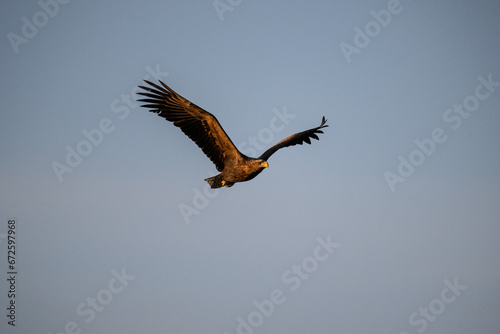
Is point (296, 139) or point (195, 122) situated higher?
point (195, 122)

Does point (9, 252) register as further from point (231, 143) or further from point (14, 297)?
point (231, 143)

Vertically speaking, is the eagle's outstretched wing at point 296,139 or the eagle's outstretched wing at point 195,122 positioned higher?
the eagle's outstretched wing at point 195,122

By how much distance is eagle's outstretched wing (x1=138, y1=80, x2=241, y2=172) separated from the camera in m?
14.6

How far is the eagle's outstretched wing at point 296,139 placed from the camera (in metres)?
16.0

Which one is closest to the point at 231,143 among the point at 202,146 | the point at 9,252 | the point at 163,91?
the point at 202,146

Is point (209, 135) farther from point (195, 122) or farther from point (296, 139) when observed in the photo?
point (296, 139)

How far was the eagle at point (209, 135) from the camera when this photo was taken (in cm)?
1465

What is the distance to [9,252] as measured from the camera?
18.3 meters

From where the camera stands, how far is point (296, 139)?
57.7ft

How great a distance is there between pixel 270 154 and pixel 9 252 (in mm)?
10254

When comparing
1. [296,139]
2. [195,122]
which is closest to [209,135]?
[195,122]

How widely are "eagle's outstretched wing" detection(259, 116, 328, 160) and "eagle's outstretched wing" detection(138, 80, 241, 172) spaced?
127 centimetres

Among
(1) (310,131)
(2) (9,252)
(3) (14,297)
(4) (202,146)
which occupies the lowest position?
(1) (310,131)

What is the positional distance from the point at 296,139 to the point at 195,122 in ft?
13.7
